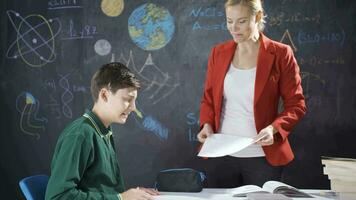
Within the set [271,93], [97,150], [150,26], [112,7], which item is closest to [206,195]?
[97,150]

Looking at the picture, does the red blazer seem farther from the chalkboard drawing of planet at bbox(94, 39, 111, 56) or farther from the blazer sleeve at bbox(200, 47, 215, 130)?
the chalkboard drawing of planet at bbox(94, 39, 111, 56)

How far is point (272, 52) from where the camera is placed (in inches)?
87.0

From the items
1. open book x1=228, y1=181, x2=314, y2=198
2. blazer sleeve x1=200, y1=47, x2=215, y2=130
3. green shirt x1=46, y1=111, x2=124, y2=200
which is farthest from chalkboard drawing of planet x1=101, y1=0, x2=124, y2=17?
open book x1=228, y1=181, x2=314, y2=198

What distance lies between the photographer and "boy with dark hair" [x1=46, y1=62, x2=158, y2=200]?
1.47 metres

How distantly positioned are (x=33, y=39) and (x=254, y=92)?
5.91 feet

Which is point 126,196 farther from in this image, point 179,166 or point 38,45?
point 38,45

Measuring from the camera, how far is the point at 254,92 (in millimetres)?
2172

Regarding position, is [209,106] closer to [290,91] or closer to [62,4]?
[290,91]

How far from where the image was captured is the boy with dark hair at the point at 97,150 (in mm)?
1474

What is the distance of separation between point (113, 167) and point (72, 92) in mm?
1500

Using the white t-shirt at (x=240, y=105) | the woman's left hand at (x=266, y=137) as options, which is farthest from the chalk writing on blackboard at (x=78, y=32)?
the woman's left hand at (x=266, y=137)

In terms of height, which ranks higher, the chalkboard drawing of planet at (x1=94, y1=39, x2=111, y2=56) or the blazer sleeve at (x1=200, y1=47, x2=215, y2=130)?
the chalkboard drawing of planet at (x1=94, y1=39, x2=111, y2=56)

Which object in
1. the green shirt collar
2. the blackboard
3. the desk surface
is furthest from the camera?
the blackboard

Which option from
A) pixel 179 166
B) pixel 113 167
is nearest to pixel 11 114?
pixel 179 166
